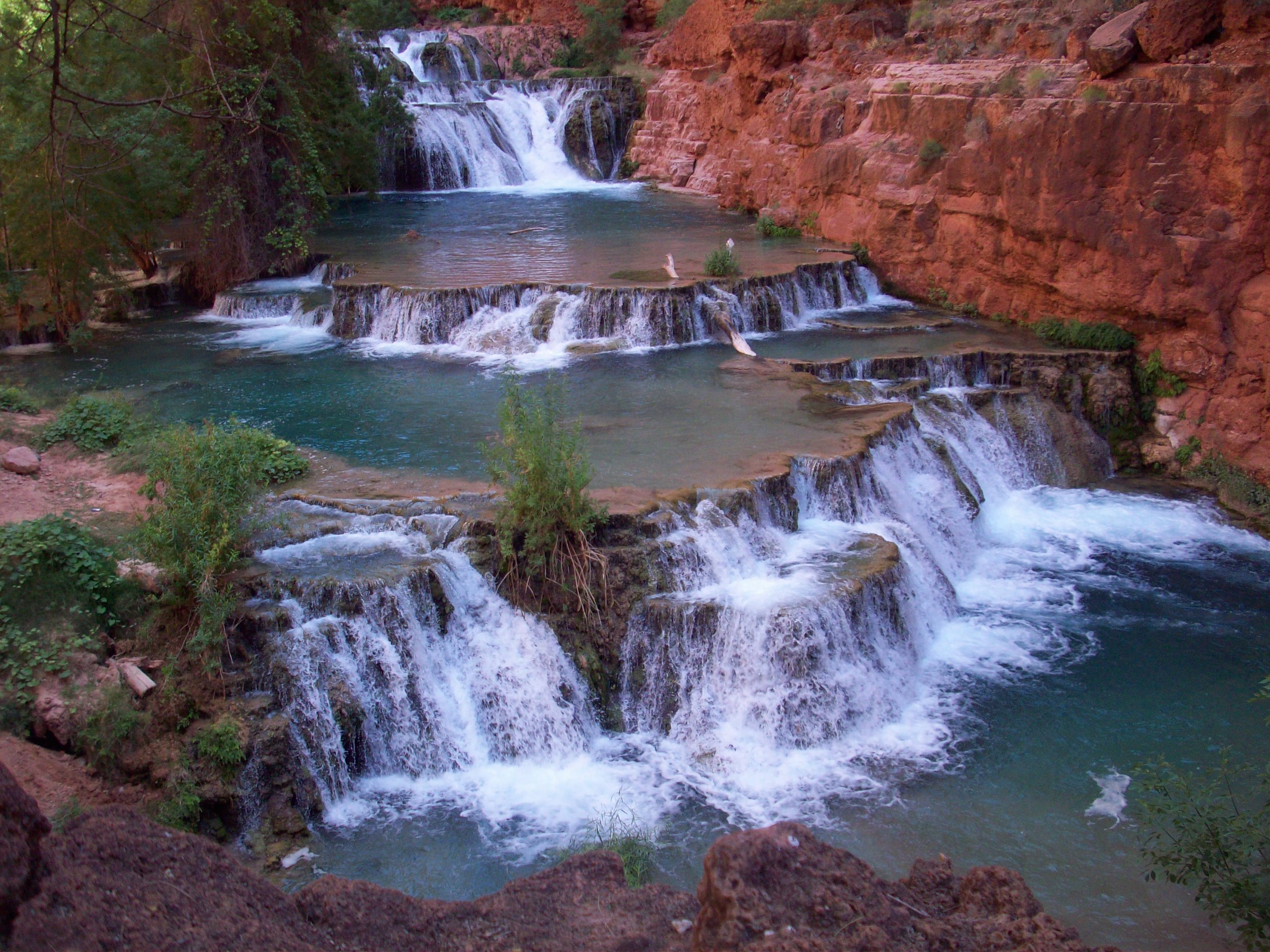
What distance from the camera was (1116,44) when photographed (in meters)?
11.6

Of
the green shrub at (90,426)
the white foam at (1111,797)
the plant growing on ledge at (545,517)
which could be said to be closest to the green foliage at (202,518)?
the plant growing on ledge at (545,517)

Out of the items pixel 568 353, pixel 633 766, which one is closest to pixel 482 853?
pixel 633 766

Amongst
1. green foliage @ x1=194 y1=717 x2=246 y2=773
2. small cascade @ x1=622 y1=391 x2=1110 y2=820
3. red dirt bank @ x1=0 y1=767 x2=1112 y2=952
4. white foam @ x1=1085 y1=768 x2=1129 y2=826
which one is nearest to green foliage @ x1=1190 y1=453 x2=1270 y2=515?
small cascade @ x1=622 y1=391 x2=1110 y2=820

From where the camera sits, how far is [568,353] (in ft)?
41.5

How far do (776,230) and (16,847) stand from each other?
1569 cm

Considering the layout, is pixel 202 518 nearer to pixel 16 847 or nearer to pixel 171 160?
pixel 16 847

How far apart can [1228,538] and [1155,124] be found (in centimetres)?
459

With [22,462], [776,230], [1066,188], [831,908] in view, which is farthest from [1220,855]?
[776,230]

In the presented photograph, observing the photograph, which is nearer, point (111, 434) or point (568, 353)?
point (111, 434)

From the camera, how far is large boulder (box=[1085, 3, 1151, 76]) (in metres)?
11.6

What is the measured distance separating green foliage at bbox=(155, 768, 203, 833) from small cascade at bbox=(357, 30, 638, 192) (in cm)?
1921

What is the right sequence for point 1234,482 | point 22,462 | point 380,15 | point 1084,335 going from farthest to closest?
point 380,15 < point 1084,335 < point 1234,482 < point 22,462

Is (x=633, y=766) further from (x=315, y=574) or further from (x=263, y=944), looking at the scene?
(x=263, y=944)

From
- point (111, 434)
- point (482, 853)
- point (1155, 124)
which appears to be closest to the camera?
point (482, 853)
